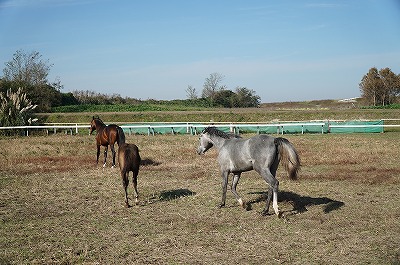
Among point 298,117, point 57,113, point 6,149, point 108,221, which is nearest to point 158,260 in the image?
point 108,221

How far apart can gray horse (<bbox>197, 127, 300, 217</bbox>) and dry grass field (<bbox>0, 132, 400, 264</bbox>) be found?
0.87 m

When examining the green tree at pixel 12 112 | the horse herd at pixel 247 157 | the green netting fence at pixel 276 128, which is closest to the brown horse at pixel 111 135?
the horse herd at pixel 247 157

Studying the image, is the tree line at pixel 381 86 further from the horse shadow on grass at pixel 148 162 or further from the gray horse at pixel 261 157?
the gray horse at pixel 261 157

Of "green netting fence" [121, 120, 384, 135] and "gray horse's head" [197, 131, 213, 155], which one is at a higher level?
"gray horse's head" [197, 131, 213, 155]

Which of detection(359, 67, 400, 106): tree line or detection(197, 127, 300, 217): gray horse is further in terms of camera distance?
detection(359, 67, 400, 106): tree line

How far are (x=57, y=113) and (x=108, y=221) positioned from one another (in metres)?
41.0

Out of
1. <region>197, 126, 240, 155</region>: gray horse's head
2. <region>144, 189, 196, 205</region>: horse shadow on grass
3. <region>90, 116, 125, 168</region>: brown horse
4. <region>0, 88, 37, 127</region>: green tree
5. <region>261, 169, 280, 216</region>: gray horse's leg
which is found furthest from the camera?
<region>0, 88, 37, 127</region>: green tree

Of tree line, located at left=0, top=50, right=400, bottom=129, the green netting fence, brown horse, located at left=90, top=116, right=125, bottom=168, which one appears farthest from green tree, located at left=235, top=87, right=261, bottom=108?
brown horse, located at left=90, top=116, right=125, bottom=168

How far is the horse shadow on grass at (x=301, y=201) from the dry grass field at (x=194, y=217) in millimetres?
25

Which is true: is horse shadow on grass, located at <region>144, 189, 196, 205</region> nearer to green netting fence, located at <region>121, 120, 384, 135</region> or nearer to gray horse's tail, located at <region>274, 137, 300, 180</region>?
gray horse's tail, located at <region>274, 137, 300, 180</region>

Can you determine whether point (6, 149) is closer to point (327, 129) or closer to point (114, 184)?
point (114, 184)

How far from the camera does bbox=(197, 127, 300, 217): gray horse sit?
9141mm

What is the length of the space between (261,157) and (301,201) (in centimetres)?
216

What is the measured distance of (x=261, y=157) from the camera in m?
9.31
